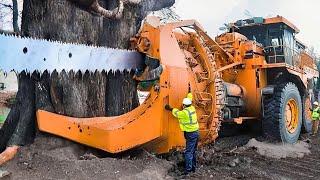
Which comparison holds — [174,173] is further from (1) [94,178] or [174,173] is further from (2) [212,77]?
(2) [212,77]

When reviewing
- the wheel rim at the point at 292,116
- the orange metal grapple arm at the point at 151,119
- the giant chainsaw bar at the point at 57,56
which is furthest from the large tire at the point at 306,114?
the giant chainsaw bar at the point at 57,56

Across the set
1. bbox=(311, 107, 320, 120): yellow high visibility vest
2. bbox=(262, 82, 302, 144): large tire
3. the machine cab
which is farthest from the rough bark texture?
bbox=(311, 107, 320, 120): yellow high visibility vest

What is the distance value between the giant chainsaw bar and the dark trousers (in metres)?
1.33

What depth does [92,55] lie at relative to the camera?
5.92 meters

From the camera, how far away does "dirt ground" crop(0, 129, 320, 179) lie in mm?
5254

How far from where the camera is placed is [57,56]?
5492 millimetres

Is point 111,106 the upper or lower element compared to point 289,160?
upper

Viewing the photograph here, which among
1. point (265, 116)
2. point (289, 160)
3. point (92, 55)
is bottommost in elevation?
point (289, 160)

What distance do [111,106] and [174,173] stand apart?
4.93 ft

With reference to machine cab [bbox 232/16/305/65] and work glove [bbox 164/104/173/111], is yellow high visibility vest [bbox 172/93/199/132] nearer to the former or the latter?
work glove [bbox 164/104/173/111]

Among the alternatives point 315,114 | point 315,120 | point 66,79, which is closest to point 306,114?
point 315,120

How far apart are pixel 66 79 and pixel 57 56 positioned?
578mm

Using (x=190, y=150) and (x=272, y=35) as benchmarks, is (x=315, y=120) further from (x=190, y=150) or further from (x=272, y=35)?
(x=190, y=150)

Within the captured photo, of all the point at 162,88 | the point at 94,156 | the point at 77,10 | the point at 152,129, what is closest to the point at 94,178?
the point at 94,156
